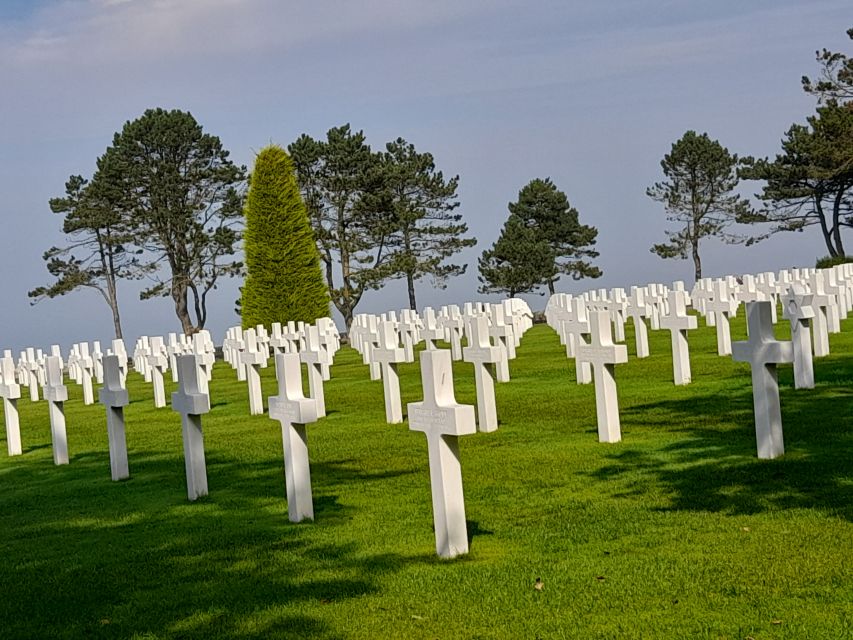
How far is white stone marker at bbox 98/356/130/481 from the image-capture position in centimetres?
1138

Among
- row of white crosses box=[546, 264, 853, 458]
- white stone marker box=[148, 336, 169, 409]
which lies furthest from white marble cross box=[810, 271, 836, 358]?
white stone marker box=[148, 336, 169, 409]

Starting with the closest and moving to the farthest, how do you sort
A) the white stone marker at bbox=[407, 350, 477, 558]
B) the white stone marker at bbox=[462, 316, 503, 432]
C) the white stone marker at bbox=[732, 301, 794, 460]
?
the white stone marker at bbox=[407, 350, 477, 558]
the white stone marker at bbox=[732, 301, 794, 460]
the white stone marker at bbox=[462, 316, 503, 432]

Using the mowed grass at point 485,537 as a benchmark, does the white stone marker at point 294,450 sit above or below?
above

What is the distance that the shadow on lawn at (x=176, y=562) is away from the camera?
19.4ft

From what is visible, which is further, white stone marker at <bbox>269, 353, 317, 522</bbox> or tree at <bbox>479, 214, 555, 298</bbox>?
tree at <bbox>479, 214, 555, 298</bbox>

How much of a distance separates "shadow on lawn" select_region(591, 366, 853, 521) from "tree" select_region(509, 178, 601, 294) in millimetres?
48458

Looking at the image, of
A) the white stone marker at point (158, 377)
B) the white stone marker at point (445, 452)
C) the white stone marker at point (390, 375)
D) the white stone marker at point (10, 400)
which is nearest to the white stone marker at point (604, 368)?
A: the white stone marker at point (390, 375)

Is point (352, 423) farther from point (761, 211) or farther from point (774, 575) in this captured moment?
point (761, 211)

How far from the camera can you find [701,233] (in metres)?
60.2

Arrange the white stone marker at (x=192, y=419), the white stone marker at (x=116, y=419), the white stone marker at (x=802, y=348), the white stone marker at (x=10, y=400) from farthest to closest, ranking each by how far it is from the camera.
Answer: the white stone marker at (x=10, y=400) < the white stone marker at (x=802, y=348) < the white stone marker at (x=116, y=419) < the white stone marker at (x=192, y=419)

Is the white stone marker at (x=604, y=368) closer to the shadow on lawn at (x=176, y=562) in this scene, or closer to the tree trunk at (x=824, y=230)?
the shadow on lawn at (x=176, y=562)

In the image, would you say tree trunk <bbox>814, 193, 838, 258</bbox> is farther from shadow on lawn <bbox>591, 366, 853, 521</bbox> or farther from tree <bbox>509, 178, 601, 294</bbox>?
shadow on lawn <bbox>591, 366, 853, 521</bbox>

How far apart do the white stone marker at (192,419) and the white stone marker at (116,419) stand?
1.69 meters

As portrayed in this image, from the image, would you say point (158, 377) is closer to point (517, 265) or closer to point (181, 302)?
point (181, 302)
